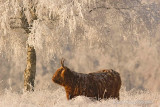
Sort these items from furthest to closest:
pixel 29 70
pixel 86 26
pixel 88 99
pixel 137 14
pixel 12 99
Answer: pixel 29 70 → pixel 137 14 → pixel 86 26 → pixel 12 99 → pixel 88 99

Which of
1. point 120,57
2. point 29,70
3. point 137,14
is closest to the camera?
point 137,14

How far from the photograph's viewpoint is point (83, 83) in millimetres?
7914

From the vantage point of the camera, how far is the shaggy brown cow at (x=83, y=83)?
25.9 ft

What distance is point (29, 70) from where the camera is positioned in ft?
39.9

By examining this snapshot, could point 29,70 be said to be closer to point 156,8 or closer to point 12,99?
point 12,99

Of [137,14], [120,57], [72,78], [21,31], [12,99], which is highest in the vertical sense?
[137,14]

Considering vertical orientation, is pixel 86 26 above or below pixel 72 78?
above

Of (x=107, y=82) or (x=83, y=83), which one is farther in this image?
(x=107, y=82)

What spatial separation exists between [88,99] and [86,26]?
3.21 m

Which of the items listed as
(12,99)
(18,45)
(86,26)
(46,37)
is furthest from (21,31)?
(12,99)

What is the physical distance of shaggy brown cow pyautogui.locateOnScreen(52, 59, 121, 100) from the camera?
311 inches

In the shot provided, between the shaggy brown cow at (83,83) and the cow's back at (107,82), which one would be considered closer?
the shaggy brown cow at (83,83)

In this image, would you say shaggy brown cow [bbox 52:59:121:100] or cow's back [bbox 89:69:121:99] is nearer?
shaggy brown cow [bbox 52:59:121:100]

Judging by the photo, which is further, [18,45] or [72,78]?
[18,45]
